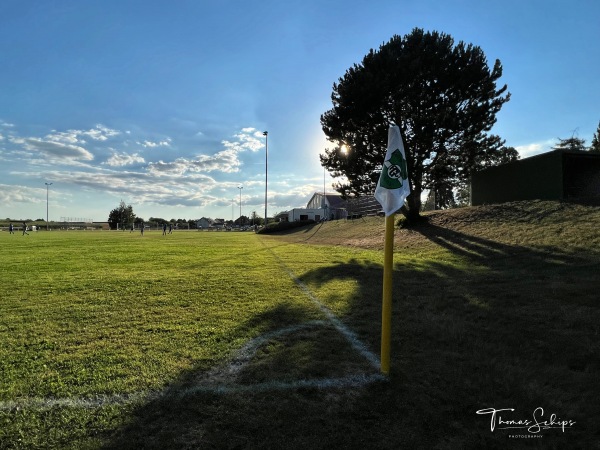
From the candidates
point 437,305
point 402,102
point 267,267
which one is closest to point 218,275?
point 267,267

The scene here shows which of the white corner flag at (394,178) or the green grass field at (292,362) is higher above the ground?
the white corner flag at (394,178)

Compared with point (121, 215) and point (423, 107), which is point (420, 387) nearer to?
point (423, 107)

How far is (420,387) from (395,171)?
7.10ft

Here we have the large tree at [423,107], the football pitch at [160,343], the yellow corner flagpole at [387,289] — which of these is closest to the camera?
the football pitch at [160,343]

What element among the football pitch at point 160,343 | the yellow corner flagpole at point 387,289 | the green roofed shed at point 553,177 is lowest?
the football pitch at point 160,343

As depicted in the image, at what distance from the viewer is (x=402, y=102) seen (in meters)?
21.7

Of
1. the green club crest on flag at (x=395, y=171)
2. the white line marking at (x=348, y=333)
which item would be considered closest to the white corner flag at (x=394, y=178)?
the green club crest on flag at (x=395, y=171)

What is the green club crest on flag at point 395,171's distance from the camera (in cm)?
364

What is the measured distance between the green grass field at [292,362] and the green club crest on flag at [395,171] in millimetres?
2024

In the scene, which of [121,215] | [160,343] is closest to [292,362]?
[160,343]

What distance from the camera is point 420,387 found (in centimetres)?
342

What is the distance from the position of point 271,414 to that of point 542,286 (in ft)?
24.2

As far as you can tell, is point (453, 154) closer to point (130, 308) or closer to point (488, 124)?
point (488, 124)

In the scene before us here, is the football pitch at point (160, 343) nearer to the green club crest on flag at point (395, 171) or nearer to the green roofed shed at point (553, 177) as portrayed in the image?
the green club crest on flag at point (395, 171)
